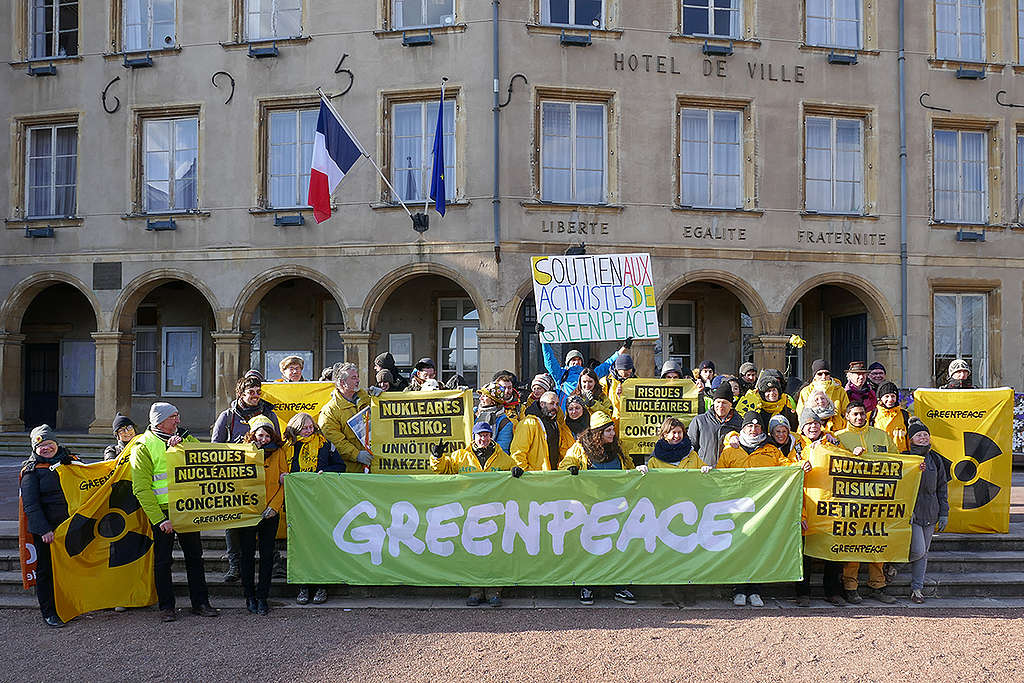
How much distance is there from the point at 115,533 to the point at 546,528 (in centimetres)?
407

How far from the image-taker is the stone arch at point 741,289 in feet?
59.3

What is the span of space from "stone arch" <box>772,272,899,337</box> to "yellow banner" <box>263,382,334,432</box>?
34.6ft

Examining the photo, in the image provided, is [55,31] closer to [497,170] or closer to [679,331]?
[497,170]

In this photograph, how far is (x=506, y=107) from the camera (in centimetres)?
1745

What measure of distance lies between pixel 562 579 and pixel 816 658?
2409 mm

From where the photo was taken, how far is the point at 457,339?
20.2m

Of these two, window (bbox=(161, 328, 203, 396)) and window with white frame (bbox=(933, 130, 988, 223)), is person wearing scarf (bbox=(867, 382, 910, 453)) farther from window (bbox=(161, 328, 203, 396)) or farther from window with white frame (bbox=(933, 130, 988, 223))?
window (bbox=(161, 328, 203, 396))

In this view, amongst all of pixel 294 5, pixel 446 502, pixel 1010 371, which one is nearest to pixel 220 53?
pixel 294 5

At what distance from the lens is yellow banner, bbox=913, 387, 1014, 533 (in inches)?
388

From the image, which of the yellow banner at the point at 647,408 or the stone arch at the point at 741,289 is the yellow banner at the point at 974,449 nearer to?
the yellow banner at the point at 647,408

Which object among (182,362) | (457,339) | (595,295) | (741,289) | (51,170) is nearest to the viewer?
(595,295)

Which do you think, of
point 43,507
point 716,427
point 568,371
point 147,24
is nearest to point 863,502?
point 716,427

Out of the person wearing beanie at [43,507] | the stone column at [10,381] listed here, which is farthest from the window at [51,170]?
the person wearing beanie at [43,507]

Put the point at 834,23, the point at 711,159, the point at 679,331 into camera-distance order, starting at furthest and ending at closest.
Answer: the point at 679,331 → the point at 834,23 → the point at 711,159
